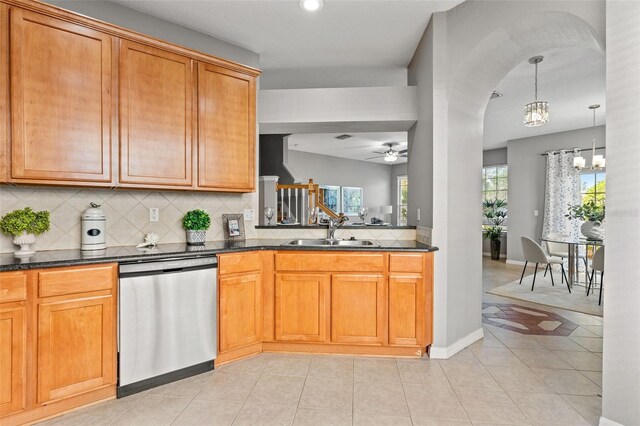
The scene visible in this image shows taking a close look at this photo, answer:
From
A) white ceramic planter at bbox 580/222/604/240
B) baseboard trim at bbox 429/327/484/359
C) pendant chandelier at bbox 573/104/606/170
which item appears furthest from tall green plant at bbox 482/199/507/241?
baseboard trim at bbox 429/327/484/359

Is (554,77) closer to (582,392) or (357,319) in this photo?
(582,392)

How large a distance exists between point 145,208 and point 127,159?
0.52m

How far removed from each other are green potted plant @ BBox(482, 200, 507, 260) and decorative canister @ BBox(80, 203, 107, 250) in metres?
7.80

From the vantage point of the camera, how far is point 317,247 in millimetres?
2781

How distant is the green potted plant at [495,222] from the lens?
790cm

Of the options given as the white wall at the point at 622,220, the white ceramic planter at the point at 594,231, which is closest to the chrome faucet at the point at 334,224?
the white wall at the point at 622,220

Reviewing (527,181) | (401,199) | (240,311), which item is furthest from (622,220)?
(401,199)

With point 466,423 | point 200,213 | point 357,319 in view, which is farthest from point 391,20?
point 466,423

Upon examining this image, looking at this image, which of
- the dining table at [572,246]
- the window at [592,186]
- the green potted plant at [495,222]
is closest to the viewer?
the dining table at [572,246]

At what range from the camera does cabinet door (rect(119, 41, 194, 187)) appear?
2461mm

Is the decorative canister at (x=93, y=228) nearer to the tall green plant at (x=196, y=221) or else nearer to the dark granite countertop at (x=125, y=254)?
the dark granite countertop at (x=125, y=254)

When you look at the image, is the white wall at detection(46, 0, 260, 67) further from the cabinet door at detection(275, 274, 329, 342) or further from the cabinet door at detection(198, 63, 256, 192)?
the cabinet door at detection(275, 274, 329, 342)

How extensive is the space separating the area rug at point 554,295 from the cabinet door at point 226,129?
399 centimetres

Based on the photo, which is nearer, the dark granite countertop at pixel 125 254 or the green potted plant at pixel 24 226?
the dark granite countertop at pixel 125 254
